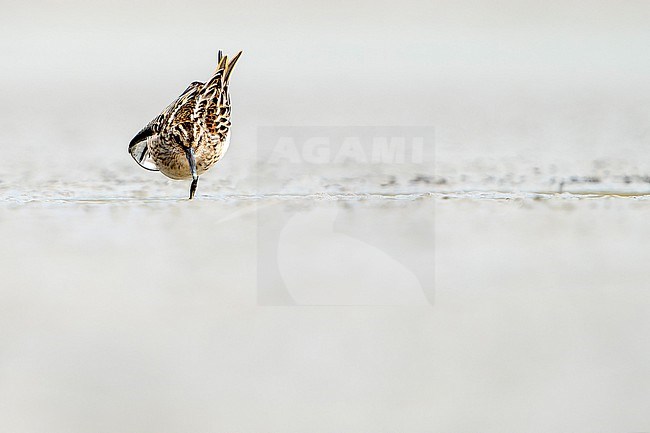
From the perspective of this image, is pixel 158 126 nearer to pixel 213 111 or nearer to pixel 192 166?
pixel 213 111

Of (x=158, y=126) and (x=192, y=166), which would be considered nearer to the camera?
(x=192, y=166)

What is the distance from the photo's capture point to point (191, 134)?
7.64 meters

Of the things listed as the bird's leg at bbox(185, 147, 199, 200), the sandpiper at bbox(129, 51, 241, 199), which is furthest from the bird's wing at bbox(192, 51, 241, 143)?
the bird's leg at bbox(185, 147, 199, 200)

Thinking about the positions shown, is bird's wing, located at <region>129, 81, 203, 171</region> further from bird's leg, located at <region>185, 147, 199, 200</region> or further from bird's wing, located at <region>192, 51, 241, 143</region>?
bird's leg, located at <region>185, 147, 199, 200</region>

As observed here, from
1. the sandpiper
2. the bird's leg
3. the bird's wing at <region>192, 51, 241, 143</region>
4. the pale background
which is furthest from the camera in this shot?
the bird's wing at <region>192, 51, 241, 143</region>

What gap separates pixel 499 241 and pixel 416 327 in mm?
1625

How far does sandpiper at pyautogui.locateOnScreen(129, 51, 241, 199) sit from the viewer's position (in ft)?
25.1

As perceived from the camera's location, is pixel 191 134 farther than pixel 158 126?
No

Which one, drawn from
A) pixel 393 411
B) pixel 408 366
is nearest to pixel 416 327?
pixel 408 366

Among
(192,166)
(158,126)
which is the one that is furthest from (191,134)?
(158,126)

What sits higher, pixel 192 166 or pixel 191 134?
pixel 191 134

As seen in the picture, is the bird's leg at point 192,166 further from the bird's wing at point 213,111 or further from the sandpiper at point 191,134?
the bird's wing at point 213,111

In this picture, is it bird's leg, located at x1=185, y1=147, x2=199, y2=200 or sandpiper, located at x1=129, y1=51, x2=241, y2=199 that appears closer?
bird's leg, located at x1=185, y1=147, x2=199, y2=200

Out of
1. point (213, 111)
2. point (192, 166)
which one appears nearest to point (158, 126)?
point (213, 111)
